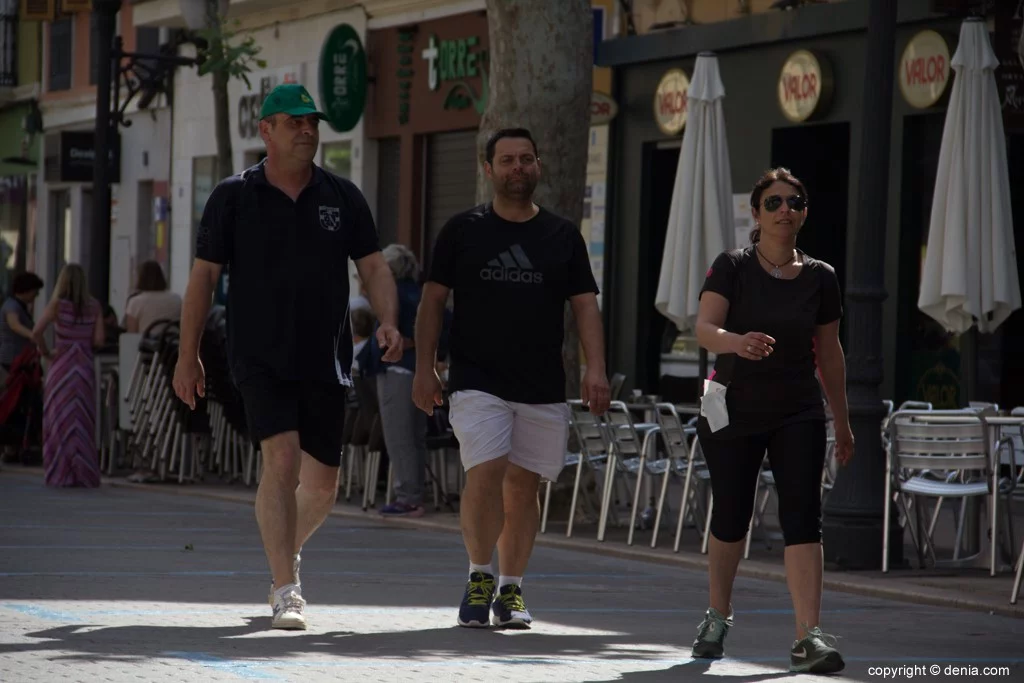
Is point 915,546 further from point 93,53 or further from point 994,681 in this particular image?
point 93,53

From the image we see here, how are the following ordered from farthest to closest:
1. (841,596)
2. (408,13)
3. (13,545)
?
(408,13) → (13,545) → (841,596)

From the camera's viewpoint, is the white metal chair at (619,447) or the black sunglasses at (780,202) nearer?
the black sunglasses at (780,202)

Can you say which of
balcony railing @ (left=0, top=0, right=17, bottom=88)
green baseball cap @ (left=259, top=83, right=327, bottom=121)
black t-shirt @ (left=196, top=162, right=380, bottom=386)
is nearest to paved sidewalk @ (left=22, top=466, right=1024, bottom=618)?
black t-shirt @ (left=196, top=162, right=380, bottom=386)

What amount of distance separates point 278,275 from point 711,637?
2275 mm

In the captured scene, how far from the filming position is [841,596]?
11516 mm

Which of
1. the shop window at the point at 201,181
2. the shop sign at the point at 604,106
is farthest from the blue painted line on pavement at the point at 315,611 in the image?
the shop window at the point at 201,181

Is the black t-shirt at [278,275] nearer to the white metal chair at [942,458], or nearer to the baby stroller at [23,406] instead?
the white metal chair at [942,458]

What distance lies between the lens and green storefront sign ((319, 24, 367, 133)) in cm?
2703

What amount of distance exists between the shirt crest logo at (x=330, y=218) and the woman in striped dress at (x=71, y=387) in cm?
896

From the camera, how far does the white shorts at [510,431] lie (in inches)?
363

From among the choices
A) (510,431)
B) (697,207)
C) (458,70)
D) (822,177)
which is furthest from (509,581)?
(458,70)

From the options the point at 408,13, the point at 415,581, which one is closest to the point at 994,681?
the point at 415,581

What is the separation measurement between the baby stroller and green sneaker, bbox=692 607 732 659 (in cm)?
1330

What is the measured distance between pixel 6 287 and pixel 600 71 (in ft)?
69.6
